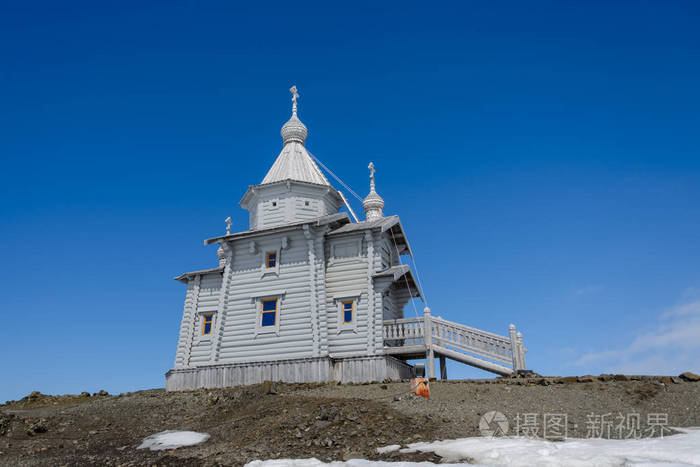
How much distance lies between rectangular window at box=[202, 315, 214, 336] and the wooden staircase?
9417 millimetres

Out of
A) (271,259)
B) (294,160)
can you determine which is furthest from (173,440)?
(294,160)

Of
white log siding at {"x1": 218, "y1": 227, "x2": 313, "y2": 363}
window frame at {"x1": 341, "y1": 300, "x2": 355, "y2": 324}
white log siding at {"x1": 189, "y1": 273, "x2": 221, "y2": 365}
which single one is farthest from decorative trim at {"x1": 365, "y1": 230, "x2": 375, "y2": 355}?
white log siding at {"x1": 189, "y1": 273, "x2": 221, "y2": 365}

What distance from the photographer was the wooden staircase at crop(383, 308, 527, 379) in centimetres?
2066

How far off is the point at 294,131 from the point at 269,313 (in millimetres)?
11936

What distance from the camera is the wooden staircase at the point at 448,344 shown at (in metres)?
20.7

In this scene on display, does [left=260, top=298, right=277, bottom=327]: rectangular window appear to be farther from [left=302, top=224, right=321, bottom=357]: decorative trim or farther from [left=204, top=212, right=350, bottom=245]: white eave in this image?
[left=204, top=212, right=350, bottom=245]: white eave

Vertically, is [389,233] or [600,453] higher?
[389,233]

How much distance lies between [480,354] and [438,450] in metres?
10.6

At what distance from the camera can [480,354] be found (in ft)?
69.9

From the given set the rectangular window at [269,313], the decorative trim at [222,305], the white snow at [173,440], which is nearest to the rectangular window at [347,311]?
the rectangular window at [269,313]

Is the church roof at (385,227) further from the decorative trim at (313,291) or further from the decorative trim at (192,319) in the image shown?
the decorative trim at (192,319)

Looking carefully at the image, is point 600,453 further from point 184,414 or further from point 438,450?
point 184,414

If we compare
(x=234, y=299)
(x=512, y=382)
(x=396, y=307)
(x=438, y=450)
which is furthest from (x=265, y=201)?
(x=438, y=450)

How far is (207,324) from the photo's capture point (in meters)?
27.0
